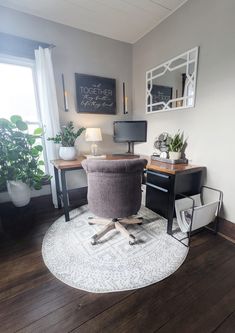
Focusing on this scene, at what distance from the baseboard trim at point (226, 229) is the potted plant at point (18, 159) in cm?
222

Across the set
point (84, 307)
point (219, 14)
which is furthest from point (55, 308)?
point (219, 14)

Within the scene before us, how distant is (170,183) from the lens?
66.2 inches

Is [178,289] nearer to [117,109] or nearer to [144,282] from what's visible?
[144,282]

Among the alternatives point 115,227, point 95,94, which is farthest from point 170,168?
point 95,94

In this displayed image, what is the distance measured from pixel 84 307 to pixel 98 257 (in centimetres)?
43

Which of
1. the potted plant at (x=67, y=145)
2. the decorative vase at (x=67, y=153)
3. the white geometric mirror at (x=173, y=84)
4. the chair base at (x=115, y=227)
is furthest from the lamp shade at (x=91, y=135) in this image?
the chair base at (x=115, y=227)

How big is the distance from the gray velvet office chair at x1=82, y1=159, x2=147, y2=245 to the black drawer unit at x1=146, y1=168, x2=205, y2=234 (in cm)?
36

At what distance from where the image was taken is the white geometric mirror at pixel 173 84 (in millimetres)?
1920

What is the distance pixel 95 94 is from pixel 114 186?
179 centimetres

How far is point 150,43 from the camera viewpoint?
96.6 inches

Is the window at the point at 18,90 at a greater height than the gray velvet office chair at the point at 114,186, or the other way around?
the window at the point at 18,90

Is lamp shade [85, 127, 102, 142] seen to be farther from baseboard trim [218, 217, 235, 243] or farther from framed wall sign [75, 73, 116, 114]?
baseboard trim [218, 217, 235, 243]

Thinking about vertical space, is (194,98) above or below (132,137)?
above

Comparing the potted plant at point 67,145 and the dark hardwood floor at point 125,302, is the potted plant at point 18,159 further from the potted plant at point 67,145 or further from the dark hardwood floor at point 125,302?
the dark hardwood floor at point 125,302
